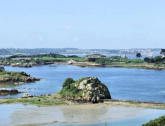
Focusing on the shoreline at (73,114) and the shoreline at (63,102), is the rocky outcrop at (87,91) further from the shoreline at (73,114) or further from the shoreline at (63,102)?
the shoreline at (73,114)

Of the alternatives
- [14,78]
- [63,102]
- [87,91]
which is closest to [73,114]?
[63,102]

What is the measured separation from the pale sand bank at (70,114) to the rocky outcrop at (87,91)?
2.77 metres

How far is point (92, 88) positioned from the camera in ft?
197

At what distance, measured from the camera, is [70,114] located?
169 feet

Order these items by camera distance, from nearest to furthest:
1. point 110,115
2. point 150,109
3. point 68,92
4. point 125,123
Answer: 1. point 125,123
2. point 110,115
3. point 150,109
4. point 68,92

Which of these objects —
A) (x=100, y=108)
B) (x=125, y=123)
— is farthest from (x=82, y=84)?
(x=125, y=123)

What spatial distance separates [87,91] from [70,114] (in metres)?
9.58

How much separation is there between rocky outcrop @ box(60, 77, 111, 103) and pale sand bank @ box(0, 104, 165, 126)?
277cm

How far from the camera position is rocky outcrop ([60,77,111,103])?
60.0 meters

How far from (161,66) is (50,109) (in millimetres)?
111165

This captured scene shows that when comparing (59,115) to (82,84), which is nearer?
(59,115)

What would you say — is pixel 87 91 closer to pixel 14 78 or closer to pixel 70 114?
pixel 70 114

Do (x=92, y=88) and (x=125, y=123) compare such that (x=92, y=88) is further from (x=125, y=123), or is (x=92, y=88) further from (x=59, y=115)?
(x=125, y=123)

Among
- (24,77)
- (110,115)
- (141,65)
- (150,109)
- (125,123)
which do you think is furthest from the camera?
(141,65)
